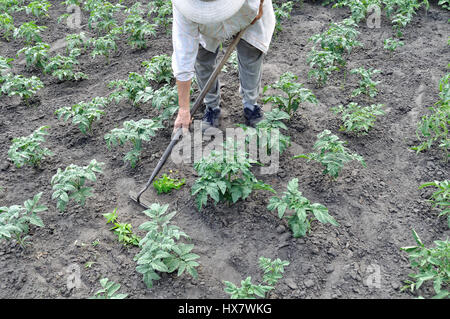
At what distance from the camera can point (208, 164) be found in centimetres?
289

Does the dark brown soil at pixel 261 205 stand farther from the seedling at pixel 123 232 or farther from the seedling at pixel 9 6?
the seedling at pixel 9 6

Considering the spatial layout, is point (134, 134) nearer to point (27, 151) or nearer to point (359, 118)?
point (27, 151)

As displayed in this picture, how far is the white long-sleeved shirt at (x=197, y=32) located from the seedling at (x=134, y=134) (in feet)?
1.63

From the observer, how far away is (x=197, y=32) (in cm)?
308

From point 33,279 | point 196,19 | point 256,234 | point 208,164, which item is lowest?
point 33,279

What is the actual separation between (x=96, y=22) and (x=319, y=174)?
3.54 m

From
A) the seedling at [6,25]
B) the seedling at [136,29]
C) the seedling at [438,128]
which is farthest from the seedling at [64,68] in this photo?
the seedling at [438,128]

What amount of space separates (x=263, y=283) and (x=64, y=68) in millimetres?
3336

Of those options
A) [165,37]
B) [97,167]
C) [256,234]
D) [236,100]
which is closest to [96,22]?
[165,37]

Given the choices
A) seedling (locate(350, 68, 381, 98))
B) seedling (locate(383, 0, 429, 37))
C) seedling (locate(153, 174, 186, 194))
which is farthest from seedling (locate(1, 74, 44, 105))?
seedling (locate(383, 0, 429, 37))

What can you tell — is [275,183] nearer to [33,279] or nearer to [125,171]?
[125,171]

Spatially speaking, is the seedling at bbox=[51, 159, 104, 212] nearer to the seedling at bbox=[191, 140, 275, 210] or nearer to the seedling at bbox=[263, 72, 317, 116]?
the seedling at bbox=[191, 140, 275, 210]

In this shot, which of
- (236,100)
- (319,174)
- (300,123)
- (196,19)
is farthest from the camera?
(236,100)
